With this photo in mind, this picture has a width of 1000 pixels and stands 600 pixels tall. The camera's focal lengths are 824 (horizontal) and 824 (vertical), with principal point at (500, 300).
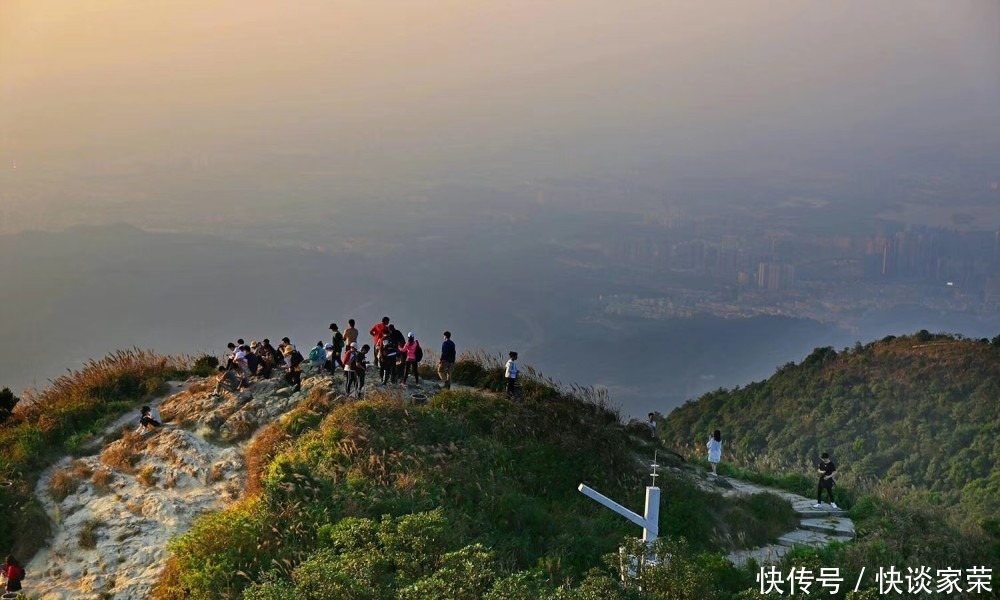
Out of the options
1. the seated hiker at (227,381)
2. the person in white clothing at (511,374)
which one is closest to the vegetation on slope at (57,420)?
the seated hiker at (227,381)

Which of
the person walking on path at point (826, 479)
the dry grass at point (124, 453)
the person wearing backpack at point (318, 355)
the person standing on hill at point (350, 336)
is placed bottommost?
the person walking on path at point (826, 479)

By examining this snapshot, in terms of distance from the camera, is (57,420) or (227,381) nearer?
(57,420)

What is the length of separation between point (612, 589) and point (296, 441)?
10086 mm

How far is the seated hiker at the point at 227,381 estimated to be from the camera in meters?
22.6

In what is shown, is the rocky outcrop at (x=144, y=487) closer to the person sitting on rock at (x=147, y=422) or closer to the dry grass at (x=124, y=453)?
the dry grass at (x=124, y=453)

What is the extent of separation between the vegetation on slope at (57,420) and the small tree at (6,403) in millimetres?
100

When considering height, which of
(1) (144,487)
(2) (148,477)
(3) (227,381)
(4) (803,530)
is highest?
(3) (227,381)

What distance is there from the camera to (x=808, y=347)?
292 feet

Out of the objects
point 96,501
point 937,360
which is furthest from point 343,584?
point 937,360

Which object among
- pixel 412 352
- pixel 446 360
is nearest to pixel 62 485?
pixel 412 352

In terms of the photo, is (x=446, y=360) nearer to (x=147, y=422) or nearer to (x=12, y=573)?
(x=147, y=422)

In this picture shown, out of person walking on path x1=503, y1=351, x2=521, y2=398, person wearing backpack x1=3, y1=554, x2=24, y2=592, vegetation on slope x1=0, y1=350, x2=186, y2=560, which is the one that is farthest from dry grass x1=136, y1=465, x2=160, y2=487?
person walking on path x1=503, y1=351, x2=521, y2=398

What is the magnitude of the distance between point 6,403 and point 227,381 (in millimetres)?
6564

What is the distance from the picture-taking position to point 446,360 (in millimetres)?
22703
